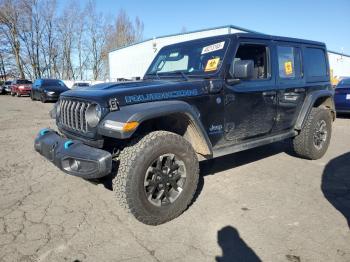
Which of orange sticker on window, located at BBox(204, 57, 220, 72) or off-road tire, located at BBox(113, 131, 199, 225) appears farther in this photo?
orange sticker on window, located at BBox(204, 57, 220, 72)

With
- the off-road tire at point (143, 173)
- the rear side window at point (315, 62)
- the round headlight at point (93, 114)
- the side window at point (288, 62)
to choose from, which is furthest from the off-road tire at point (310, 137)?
the round headlight at point (93, 114)

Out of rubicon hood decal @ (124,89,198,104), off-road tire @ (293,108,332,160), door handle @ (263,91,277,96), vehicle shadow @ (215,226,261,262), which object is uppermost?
rubicon hood decal @ (124,89,198,104)

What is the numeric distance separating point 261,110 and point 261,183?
1.05 m

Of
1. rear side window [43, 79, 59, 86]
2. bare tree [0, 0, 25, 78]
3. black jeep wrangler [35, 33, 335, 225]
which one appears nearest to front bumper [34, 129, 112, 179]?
black jeep wrangler [35, 33, 335, 225]

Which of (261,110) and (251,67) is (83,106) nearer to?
(251,67)

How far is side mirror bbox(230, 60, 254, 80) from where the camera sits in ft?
12.5

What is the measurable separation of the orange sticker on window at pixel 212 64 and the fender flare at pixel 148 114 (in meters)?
0.72

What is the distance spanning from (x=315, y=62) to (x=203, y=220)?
3.78 m

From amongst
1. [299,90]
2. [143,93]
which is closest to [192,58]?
[143,93]

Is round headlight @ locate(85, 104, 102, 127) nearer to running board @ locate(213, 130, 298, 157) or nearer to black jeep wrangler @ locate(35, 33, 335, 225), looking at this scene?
black jeep wrangler @ locate(35, 33, 335, 225)

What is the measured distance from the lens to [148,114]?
9.89 feet

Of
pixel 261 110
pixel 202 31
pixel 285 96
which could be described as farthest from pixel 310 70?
pixel 202 31

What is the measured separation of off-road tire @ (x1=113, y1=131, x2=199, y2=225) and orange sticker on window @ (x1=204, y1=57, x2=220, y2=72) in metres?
1.13

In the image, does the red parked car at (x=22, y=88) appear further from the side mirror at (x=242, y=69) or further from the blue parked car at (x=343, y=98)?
the side mirror at (x=242, y=69)
